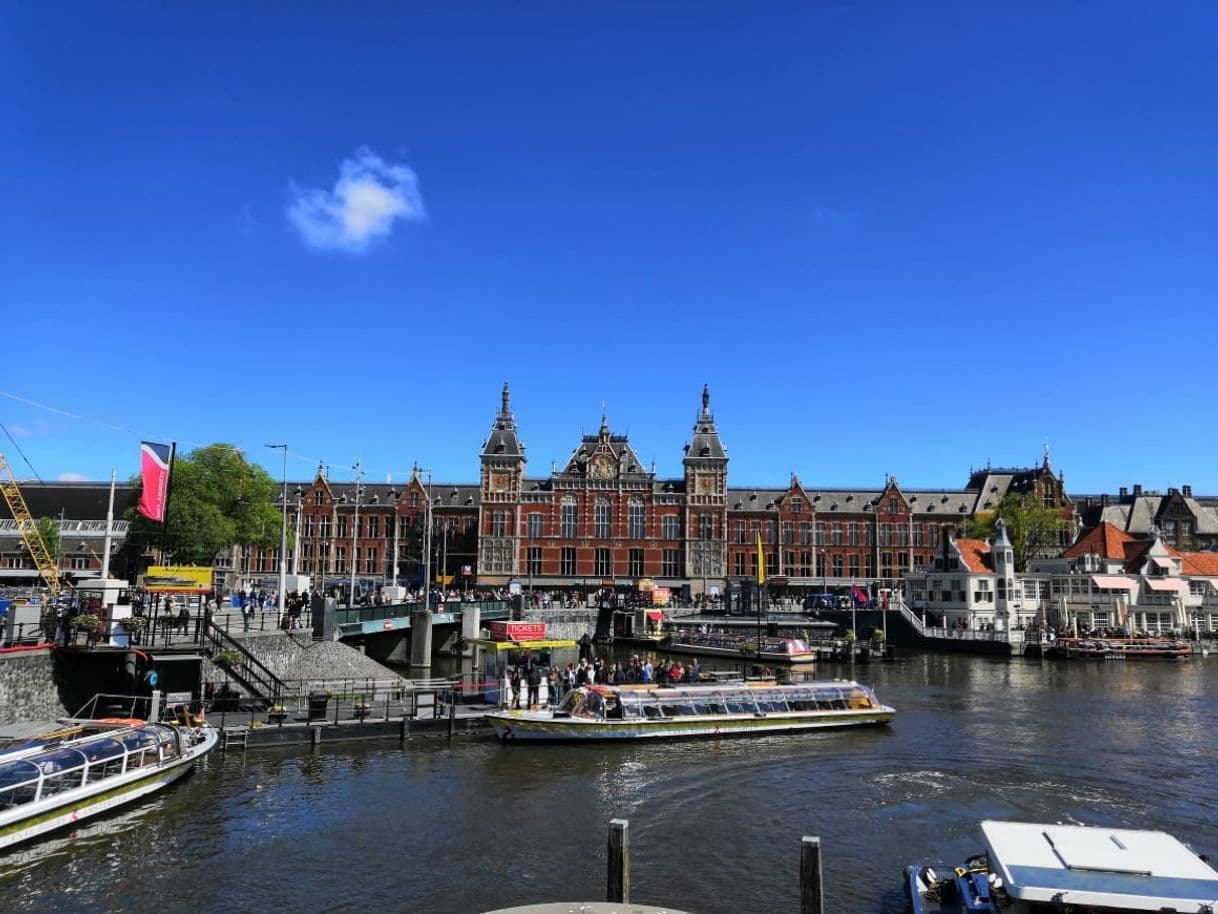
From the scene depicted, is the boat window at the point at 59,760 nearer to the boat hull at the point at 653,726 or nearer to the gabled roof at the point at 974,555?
the boat hull at the point at 653,726

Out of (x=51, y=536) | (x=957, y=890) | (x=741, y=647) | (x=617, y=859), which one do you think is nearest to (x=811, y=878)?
(x=617, y=859)

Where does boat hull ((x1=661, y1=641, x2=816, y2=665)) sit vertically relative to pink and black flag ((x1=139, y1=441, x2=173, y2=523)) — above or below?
below

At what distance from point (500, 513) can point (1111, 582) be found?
215 feet

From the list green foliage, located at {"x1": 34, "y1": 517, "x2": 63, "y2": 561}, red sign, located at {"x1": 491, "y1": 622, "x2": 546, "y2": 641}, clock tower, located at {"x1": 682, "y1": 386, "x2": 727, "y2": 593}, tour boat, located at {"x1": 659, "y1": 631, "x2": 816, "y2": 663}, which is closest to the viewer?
red sign, located at {"x1": 491, "y1": 622, "x2": 546, "y2": 641}

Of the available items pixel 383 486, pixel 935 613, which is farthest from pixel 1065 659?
pixel 383 486

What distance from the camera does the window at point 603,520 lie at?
362ft

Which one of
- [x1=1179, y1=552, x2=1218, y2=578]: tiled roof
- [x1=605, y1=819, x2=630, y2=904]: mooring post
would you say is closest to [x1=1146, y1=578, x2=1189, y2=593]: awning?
[x1=1179, y1=552, x2=1218, y2=578]: tiled roof

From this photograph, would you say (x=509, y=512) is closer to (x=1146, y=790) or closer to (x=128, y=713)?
(x=128, y=713)

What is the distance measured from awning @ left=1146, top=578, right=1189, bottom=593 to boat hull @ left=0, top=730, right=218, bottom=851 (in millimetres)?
83246

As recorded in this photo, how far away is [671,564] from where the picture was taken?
110125mm

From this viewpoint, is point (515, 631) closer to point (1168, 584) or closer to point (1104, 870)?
point (1104, 870)

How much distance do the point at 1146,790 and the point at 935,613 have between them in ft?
195

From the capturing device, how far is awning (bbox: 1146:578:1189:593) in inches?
3233

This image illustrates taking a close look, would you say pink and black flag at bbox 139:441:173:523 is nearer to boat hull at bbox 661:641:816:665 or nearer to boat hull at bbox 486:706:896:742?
boat hull at bbox 486:706:896:742
